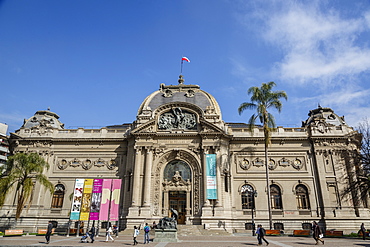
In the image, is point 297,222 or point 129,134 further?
point 129,134

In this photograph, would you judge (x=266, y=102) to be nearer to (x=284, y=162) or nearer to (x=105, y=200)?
(x=284, y=162)

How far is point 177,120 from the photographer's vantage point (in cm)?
3922

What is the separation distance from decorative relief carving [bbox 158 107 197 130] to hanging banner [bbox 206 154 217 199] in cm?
534

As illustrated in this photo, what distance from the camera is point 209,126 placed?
37688mm

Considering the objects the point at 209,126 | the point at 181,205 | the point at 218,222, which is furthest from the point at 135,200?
the point at 209,126

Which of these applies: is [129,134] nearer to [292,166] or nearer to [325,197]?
[292,166]

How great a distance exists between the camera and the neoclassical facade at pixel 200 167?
34781 mm

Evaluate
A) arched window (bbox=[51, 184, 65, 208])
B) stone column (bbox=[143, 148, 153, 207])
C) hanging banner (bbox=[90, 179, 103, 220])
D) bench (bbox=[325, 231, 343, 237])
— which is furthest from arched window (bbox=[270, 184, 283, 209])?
arched window (bbox=[51, 184, 65, 208])

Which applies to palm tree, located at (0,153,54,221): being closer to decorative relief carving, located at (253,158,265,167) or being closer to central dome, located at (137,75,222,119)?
central dome, located at (137,75,222,119)

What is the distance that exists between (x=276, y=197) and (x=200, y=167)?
11449mm

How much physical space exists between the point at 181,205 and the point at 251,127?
14.3m

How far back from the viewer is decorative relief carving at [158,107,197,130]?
128 feet

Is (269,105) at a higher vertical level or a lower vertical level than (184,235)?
higher

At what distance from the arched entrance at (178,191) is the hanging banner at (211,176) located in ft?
9.94
